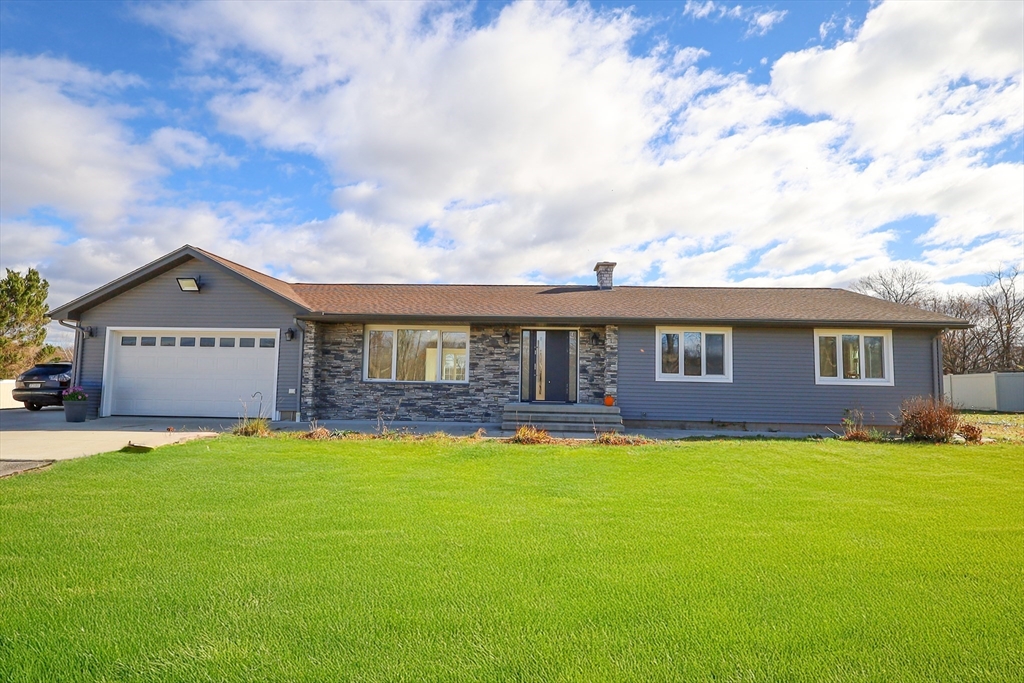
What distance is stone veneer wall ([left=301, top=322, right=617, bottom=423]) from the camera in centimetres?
1298

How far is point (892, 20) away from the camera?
27.7 feet

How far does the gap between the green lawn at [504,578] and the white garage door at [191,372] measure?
23.1 feet

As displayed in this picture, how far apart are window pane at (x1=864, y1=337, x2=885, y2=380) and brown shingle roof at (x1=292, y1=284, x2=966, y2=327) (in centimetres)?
64

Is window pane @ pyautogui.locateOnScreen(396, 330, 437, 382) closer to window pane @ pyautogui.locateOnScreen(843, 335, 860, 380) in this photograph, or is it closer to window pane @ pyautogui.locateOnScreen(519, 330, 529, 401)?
window pane @ pyautogui.locateOnScreen(519, 330, 529, 401)

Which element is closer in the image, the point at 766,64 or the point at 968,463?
the point at 968,463

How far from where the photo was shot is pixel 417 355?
13.4m

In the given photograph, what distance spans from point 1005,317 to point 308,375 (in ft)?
126

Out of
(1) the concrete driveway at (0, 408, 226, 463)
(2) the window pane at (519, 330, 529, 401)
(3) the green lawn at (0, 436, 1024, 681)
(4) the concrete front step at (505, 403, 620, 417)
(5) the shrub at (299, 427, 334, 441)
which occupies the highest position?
(2) the window pane at (519, 330, 529, 401)

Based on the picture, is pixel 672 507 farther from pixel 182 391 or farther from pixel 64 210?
pixel 64 210

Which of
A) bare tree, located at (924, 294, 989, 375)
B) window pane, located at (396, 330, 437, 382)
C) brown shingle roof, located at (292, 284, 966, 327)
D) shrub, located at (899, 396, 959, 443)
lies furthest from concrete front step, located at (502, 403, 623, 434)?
bare tree, located at (924, 294, 989, 375)

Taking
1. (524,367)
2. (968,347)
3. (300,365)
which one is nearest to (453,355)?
(524,367)

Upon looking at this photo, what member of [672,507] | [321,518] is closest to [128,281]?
[321,518]

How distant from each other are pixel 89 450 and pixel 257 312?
5.65m

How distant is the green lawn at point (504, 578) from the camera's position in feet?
7.70
